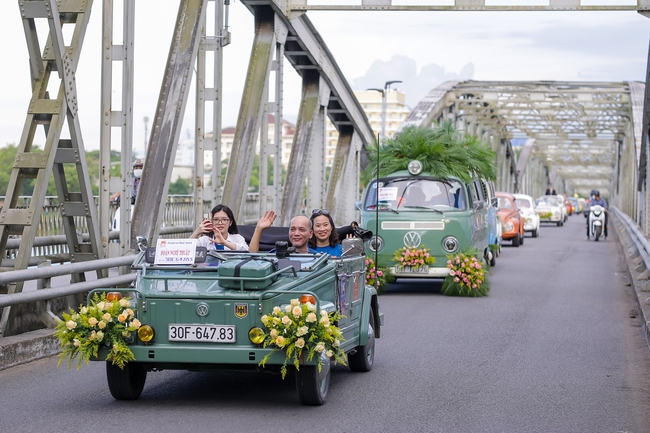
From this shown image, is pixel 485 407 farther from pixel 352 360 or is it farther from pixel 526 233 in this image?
pixel 526 233

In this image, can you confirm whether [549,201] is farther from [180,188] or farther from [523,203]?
[180,188]

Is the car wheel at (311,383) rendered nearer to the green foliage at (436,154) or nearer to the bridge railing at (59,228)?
the bridge railing at (59,228)

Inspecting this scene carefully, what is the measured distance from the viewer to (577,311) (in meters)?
15.0

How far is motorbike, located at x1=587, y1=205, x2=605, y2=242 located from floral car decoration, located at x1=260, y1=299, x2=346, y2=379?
32072 mm

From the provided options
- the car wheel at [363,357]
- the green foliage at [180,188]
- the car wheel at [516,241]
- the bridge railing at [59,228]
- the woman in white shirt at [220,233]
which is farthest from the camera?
the green foliage at [180,188]

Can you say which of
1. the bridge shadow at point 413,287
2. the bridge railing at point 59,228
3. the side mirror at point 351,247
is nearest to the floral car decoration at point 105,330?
Result: the side mirror at point 351,247

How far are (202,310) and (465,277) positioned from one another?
10056 millimetres

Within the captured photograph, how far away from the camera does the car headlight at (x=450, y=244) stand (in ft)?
56.8

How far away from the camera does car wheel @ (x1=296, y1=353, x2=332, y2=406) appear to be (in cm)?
746

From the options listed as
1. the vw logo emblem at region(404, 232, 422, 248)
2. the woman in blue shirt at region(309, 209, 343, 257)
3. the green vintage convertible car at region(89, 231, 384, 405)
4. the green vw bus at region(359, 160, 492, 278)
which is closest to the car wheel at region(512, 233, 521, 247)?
the green vw bus at region(359, 160, 492, 278)

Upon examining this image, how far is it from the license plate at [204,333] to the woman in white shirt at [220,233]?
211cm

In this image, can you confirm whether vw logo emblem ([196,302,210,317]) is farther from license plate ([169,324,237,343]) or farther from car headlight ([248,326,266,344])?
car headlight ([248,326,266,344])

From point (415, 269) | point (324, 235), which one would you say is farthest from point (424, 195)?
point (324, 235)

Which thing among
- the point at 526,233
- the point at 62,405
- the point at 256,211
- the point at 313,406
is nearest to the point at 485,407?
the point at 313,406
